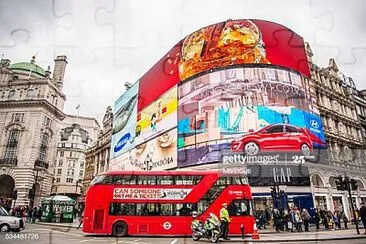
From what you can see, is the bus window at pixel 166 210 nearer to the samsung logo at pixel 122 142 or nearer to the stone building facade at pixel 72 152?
the samsung logo at pixel 122 142

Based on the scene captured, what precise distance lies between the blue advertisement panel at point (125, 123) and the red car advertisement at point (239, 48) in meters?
11.0

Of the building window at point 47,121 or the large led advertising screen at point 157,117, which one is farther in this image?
the building window at point 47,121

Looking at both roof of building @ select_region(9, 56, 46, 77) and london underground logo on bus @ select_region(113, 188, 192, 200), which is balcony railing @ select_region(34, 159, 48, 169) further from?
london underground logo on bus @ select_region(113, 188, 192, 200)

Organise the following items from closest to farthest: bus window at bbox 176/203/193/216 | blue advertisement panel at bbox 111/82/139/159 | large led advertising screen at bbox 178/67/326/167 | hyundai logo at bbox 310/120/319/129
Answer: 1. bus window at bbox 176/203/193/216
2. large led advertising screen at bbox 178/67/326/167
3. hyundai logo at bbox 310/120/319/129
4. blue advertisement panel at bbox 111/82/139/159

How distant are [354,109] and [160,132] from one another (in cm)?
2555

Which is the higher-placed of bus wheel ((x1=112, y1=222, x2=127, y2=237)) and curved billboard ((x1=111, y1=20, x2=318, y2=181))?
curved billboard ((x1=111, y1=20, x2=318, y2=181))

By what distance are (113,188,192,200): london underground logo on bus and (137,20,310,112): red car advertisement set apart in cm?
1829

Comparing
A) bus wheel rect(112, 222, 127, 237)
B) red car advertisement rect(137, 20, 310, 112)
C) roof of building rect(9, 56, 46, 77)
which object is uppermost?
roof of building rect(9, 56, 46, 77)

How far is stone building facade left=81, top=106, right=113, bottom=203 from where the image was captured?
2144 inches

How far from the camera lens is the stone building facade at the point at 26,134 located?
41438 mm

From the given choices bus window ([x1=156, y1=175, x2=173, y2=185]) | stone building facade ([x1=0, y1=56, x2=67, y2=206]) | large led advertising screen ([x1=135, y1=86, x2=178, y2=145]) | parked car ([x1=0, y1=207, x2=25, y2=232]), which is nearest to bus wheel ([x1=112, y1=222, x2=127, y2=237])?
bus window ([x1=156, y1=175, x2=173, y2=185])

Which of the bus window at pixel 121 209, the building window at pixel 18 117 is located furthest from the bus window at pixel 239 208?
the building window at pixel 18 117

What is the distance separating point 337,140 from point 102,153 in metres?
41.0

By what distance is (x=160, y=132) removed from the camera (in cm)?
3634
